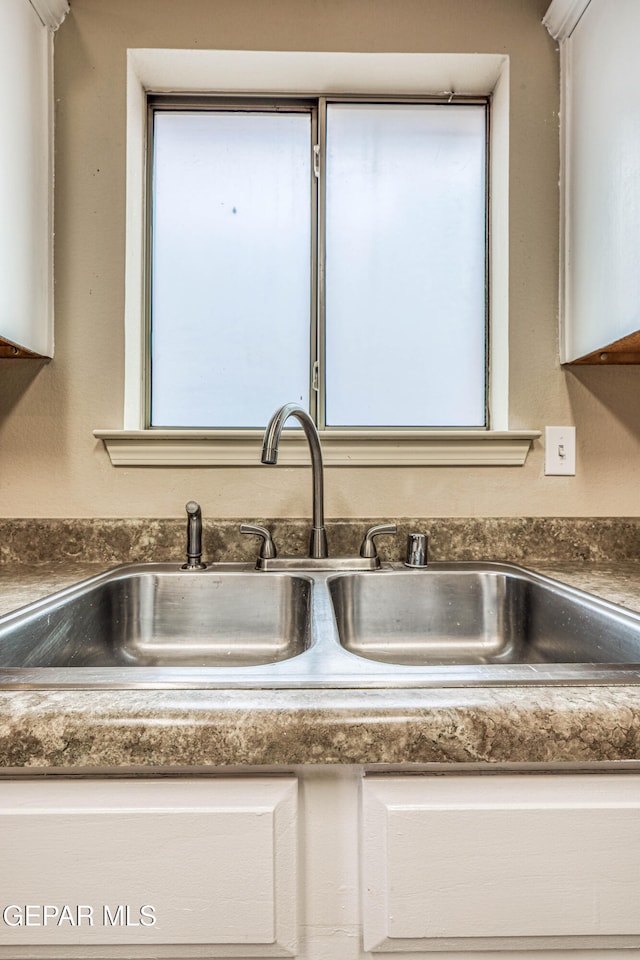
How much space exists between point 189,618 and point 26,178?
3.26 ft

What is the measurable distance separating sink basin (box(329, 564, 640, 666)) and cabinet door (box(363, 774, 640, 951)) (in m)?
0.45

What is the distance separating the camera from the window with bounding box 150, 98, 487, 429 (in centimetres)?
131

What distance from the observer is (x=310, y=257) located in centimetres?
131

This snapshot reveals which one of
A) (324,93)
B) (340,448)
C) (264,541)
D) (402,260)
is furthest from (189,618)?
(324,93)

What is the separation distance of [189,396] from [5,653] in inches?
31.9

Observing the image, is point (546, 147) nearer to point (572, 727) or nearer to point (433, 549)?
point (433, 549)

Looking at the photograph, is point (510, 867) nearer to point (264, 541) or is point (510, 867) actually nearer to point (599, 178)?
point (264, 541)

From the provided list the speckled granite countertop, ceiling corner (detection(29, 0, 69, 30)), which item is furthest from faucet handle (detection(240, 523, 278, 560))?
ceiling corner (detection(29, 0, 69, 30))

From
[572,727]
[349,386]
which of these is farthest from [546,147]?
[572,727]

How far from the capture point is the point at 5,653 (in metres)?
0.66

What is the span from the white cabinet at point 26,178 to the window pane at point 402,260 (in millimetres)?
674

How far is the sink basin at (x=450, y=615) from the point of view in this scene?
3.08ft

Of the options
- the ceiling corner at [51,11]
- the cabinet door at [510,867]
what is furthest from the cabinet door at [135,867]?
the ceiling corner at [51,11]

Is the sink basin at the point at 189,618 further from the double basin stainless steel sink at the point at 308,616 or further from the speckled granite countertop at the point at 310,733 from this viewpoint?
the speckled granite countertop at the point at 310,733
